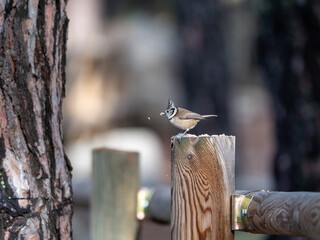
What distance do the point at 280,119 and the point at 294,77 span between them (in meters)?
0.36

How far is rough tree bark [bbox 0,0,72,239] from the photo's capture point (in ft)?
8.68

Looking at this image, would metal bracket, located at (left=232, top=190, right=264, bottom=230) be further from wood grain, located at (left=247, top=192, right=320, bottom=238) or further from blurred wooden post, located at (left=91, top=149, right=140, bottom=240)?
blurred wooden post, located at (left=91, top=149, right=140, bottom=240)

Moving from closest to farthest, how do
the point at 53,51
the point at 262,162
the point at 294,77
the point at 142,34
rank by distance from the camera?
the point at 53,51 → the point at 294,77 → the point at 262,162 → the point at 142,34

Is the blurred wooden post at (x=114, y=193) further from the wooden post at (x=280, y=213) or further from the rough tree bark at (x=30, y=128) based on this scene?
the wooden post at (x=280, y=213)

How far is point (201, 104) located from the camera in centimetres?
893

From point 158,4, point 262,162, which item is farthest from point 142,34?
point 262,162

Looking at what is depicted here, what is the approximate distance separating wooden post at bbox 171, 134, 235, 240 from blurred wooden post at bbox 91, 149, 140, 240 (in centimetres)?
124

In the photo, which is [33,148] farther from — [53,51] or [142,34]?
[142,34]

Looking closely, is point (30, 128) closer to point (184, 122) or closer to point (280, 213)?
point (184, 122)

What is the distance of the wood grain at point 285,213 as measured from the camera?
2.32 meters

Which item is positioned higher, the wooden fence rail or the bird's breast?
the bird's breast

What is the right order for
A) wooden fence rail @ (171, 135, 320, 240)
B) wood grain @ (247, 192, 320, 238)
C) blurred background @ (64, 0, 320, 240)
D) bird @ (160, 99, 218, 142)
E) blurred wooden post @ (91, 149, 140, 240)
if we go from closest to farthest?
1. wood grain @ (247, 192, 320, 238)
2. wooden fence rail @ (171, 135, 320, 240)
3. bird @ (160, 99, 218, 142)
4. blurred wooden post @ (91, 149, 140, 240)
5. blurred background @ (64, 0, 320, 240)

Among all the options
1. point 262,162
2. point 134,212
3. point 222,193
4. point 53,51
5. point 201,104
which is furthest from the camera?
point 262,162

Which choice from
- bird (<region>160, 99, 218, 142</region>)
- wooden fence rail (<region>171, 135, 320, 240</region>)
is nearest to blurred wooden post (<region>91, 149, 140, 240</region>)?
bird (<region>160, 99, 218, 142</region>)
